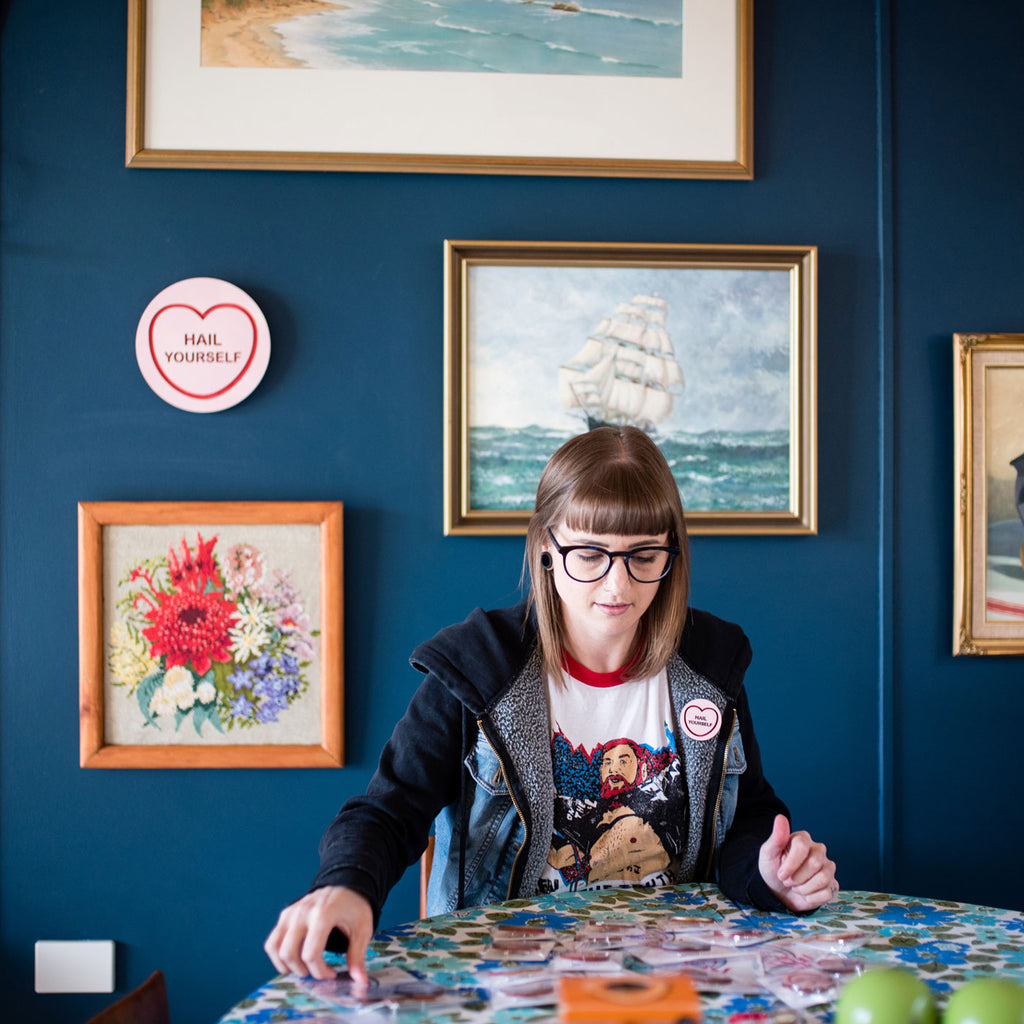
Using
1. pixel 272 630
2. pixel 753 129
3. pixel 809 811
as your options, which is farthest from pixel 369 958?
pixel 753 129

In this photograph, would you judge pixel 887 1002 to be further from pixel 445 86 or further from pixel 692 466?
pixel 445 86

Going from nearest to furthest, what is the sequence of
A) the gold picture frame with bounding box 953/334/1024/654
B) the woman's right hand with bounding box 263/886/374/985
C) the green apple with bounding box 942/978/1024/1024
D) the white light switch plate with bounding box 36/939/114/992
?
the green apple with bounding box 942/978/1024/1024, the woman's right hand with bounding box 263/886/374/985, the white light switch plate with bounding box 36/939/114/992, the gold picture frame with bounding box 953/334/1024/654

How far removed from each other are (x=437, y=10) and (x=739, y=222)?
0.86m

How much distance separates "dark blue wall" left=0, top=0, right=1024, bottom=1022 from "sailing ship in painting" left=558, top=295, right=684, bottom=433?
0.70ft

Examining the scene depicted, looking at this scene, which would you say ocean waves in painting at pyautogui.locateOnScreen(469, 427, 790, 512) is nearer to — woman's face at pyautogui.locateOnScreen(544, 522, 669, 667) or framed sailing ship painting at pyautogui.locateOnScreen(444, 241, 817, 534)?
framed sailing ship painting at pyautogui.locateOnScreen(444, 241, 817, 534)

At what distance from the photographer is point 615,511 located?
54.7 inches

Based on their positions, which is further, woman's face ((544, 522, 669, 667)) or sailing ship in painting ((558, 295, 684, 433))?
sailing ship in painting ((558, 295, 684, 433))

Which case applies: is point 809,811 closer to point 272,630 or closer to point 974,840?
point 974,840

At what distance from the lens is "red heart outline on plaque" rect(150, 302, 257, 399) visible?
82.7 inches

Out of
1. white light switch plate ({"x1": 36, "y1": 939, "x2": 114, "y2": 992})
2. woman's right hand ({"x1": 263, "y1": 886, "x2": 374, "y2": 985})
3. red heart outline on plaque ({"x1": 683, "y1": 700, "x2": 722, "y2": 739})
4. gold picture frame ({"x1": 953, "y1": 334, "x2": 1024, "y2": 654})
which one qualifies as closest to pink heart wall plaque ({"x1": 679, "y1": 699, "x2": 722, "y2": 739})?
red heart outline on plaque ({"x1": 683, "y1": 700, "x2": 722, "y2": 739})

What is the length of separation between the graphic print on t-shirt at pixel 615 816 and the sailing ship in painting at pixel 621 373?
0.90 m

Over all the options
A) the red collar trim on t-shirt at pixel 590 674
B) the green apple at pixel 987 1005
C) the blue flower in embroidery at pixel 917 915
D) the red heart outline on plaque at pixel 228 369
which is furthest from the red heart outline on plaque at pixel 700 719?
the red heart outline on plaque at pixel 228 369

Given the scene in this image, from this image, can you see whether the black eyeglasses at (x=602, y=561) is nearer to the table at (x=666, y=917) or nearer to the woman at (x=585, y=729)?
the woman at (x=585, y=729)

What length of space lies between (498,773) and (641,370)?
1.09 meters
